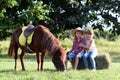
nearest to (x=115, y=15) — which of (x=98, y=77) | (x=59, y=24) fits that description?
(x=59, y=24)

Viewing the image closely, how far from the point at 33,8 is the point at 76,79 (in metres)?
18.1

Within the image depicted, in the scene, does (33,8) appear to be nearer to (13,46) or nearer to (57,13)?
(57,13)

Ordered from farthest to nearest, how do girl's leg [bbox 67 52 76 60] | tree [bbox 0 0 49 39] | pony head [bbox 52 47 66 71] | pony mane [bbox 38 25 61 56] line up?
tree [bbox 0 0 49 39] < girl's leg [bbox 67 52 76 60] < pony mane [bbox 38 25 61 56] < pony head [bbox 52 47 66 71]

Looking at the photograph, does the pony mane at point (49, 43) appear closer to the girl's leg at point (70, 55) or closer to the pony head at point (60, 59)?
the pony head at point (60, 59)

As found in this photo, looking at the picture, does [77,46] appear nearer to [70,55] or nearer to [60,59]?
[70,55]

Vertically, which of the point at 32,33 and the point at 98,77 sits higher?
the point at 32,33

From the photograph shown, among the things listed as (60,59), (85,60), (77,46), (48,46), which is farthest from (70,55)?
(60,59)

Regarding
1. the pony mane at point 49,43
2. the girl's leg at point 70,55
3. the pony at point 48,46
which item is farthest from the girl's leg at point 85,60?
the pony mane at point 49,43

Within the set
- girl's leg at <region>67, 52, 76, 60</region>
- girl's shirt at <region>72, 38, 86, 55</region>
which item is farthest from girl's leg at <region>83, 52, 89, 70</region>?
girl's leg at <region>67, 52, 76, 60</region>

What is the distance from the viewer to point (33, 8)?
2823cm

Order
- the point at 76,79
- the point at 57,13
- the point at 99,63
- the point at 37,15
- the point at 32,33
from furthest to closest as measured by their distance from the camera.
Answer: the point at 57,13 < the point at 37,15 < the point at 99,63 < the point at 32,33 < the point at 76,79

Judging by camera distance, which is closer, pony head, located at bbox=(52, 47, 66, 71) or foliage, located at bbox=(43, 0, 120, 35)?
pony head, located at bbox=(52, 47, 66, 71)

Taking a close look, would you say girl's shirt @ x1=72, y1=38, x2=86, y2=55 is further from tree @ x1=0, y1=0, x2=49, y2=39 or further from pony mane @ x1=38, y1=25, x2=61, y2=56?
tree @ x1=0, y1=0, x2=49, y2=39

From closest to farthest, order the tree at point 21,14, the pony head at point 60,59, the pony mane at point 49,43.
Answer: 1. the pony head at point 60,59
2. the pony mane at point 49,43
3. the tree at point 21,14
